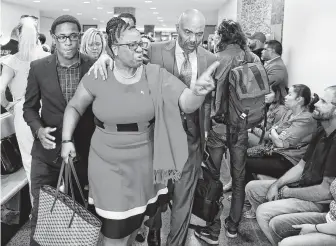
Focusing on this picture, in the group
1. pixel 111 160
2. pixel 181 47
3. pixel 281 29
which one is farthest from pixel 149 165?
pixel 281 29

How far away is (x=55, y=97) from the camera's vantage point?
2.28 m

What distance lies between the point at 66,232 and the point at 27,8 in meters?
21.5

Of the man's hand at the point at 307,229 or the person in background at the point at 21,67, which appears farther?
the person in background at the point at 21,67

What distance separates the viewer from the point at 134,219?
2115 mm

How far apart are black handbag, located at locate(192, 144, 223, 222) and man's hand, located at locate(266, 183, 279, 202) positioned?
40 centimetres

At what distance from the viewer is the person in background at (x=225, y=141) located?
2920 millimetres

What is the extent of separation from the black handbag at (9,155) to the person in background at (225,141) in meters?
1.69

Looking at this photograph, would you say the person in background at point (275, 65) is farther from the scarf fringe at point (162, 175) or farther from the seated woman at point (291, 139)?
the scarf fringe at point (162, 175)

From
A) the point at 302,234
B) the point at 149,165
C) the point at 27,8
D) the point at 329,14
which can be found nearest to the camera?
the point at 149,165

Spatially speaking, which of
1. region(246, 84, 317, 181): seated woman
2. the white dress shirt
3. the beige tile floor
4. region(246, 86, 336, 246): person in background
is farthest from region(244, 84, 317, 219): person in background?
the white dress shirt

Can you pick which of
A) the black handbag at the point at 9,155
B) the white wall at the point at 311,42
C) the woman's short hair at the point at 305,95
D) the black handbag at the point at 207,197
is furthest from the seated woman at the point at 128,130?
the white wall at the point at 311,42

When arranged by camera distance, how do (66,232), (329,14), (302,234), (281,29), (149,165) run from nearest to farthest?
(66,232) → (149,165) → (302,234) → (329,14) → (281,29)

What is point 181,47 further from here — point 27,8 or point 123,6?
point 27,8

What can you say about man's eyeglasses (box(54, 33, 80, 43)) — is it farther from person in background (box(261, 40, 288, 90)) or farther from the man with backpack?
person in background (box(261, 40, 288, 90))
